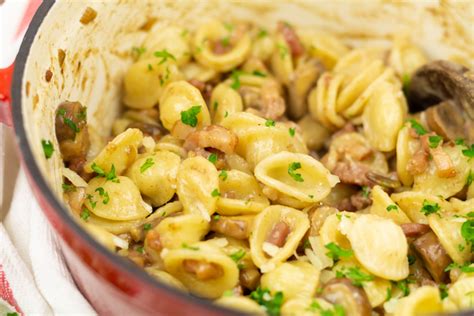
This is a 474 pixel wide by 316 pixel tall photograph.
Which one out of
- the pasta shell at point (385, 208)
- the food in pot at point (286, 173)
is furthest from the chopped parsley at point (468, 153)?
the pasta shell at point (385, 208)

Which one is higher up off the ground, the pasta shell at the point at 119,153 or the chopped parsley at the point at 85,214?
the pasta shell at the point at 119,153

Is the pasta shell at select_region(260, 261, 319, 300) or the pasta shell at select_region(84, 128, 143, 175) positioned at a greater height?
the pasta shell at select_region(84, 128, 143, 175)

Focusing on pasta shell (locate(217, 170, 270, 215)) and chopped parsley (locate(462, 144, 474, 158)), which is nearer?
pasta shell (locate(217, 170, 270, 215))

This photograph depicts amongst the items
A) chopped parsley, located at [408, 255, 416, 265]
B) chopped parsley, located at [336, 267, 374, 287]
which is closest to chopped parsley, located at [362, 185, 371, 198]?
chopped parsley, located at [408, 255, 416, 265]

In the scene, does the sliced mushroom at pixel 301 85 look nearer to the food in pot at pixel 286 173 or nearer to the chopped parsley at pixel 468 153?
the food in pot at pixel 286 173

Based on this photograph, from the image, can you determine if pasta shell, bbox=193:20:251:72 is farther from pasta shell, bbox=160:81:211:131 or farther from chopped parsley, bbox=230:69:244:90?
pasta shell, bbox=160:81:211:131

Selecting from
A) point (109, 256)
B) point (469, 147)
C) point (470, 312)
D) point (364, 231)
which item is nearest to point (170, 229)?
point (109, 256)
